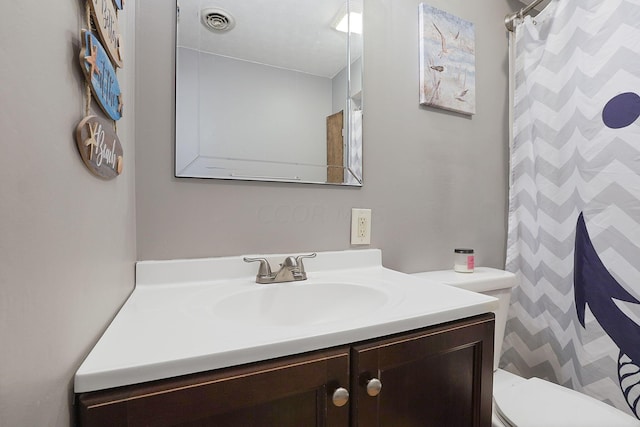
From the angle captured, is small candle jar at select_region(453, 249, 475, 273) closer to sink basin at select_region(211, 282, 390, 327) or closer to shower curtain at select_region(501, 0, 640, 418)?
shower curtain at select_region(501, 0, 640, 418)

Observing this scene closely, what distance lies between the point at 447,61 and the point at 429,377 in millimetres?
A: 1213

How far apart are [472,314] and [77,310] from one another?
73cm

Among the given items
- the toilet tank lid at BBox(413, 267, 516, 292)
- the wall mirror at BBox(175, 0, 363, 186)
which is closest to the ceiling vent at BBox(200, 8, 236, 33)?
the wall mirror at BBox(175, 0, 363, 186)

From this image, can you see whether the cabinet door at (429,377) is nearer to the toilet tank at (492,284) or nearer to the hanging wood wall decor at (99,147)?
the toilet tank at (492,284)

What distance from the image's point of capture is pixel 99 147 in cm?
46

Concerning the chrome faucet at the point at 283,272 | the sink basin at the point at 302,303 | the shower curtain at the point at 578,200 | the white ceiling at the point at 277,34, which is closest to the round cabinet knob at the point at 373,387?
the sink basin at the point at 302,303

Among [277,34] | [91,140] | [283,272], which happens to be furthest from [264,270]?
[277,34]

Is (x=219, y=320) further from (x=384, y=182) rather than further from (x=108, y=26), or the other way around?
(x=384, y=182)

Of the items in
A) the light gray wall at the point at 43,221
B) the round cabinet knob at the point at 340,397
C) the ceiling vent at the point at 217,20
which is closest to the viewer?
the light gray wall at the point at 43,221

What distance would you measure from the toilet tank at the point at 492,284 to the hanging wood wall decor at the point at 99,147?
→ 1.03 metres

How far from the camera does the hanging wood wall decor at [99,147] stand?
40 cm

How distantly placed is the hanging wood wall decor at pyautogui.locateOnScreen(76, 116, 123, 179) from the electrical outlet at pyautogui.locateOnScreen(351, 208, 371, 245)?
2.37 feet

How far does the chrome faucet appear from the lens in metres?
0.84

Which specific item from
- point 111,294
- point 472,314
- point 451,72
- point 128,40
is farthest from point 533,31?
point 111,294
